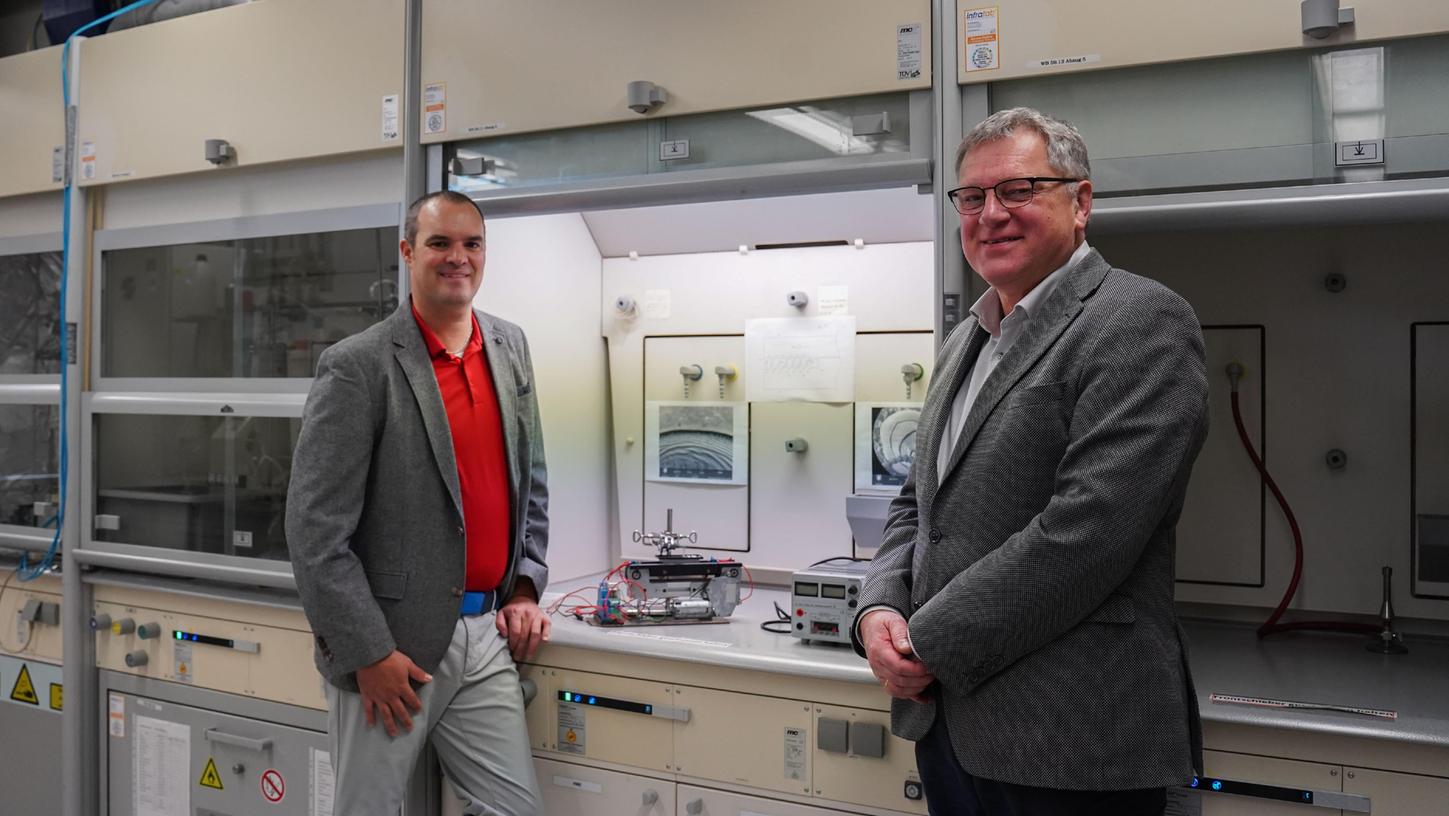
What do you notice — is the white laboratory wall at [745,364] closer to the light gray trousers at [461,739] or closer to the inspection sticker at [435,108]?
the inspection sticker at [435,108]

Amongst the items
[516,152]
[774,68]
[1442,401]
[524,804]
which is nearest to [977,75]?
[774,68]

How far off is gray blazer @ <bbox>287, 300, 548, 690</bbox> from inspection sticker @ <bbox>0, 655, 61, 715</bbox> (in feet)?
5.16

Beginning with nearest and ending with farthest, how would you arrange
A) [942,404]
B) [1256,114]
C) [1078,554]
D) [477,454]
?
[1078,554]
[942,404]
[1256,114]
[477,454]

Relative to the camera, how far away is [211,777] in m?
2.49

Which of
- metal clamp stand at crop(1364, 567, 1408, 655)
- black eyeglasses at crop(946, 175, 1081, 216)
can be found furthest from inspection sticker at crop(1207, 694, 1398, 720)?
black eyeglasses at crop(946, 175, 1081, 216)

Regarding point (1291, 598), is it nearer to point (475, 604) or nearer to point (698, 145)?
point (698, 145)

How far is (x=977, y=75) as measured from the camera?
5.72ft

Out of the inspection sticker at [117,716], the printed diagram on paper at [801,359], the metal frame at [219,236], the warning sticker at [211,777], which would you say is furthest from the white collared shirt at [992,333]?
the inspection sticker at [117,716]

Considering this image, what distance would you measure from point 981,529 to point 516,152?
141cm

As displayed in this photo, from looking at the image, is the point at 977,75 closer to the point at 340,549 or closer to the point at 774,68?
the point at 774,68

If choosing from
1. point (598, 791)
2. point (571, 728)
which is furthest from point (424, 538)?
point (598, 791)

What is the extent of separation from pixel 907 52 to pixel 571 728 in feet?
4.99

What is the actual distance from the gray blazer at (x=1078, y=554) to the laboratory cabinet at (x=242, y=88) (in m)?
1.66

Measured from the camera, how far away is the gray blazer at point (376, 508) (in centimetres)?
177
